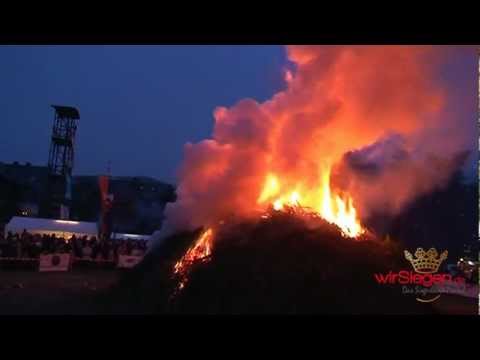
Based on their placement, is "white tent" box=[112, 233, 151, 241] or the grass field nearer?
the grass field

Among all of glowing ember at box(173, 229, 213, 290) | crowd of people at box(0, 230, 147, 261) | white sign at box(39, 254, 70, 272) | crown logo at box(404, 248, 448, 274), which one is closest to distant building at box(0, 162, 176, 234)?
crowd of people at box(0, 230, 147, 261)

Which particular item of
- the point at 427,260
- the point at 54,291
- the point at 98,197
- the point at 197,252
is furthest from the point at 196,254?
the point at 427,260

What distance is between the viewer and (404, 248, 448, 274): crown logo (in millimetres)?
7422

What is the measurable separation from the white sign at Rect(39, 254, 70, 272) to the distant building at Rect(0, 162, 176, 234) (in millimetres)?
832

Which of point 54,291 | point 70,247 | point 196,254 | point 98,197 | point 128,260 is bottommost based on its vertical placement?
point 54,291

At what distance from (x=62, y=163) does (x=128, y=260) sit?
198 centimetres

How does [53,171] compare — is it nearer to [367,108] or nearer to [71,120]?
[71,120]

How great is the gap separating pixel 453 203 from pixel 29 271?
23.2 feet

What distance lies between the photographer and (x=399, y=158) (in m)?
8.47

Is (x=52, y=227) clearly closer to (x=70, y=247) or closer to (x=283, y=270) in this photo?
(x=70, y=247)

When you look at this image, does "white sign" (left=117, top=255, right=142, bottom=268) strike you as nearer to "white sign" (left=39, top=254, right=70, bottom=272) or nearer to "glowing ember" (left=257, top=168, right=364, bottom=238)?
"white sign" (left=39, top=254, right=70, bottom=272)

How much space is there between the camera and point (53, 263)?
31.8 ft

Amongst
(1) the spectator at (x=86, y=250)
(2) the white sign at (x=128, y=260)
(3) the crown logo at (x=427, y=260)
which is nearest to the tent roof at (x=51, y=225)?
(1) the spectator at (x=86, y=250)
